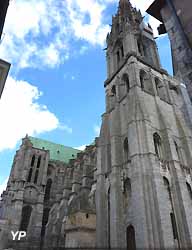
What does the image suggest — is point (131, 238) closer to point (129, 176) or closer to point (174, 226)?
point (174, 226)

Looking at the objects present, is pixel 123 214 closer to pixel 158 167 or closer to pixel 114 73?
pixel 158 167

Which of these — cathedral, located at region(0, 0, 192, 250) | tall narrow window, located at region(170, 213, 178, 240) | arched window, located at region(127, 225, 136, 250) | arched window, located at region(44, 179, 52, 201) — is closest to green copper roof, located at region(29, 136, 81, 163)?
arched window, located at region(44, 179, 52, 201)

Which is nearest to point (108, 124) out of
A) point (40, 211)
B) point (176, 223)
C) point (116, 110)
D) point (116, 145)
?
point (116, 110)

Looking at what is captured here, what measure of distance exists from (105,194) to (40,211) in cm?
1851

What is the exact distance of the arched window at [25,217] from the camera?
31406mm

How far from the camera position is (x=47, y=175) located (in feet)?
132

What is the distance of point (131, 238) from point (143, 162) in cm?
517

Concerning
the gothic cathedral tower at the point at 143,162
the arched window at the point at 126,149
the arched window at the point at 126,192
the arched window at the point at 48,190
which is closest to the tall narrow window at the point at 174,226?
the gothic cathedral tower at the point at 143,162

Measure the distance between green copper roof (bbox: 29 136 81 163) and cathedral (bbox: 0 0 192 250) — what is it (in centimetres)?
1261

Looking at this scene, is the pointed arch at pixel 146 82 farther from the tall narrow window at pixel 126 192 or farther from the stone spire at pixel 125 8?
the stone spire at pixel 125 8

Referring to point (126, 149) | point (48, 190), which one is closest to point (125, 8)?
point (126, 149)

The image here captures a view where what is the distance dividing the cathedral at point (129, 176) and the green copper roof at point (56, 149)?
41.4ft

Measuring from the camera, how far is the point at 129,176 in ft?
55.3

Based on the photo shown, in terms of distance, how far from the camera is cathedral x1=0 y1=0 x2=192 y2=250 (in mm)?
14547
